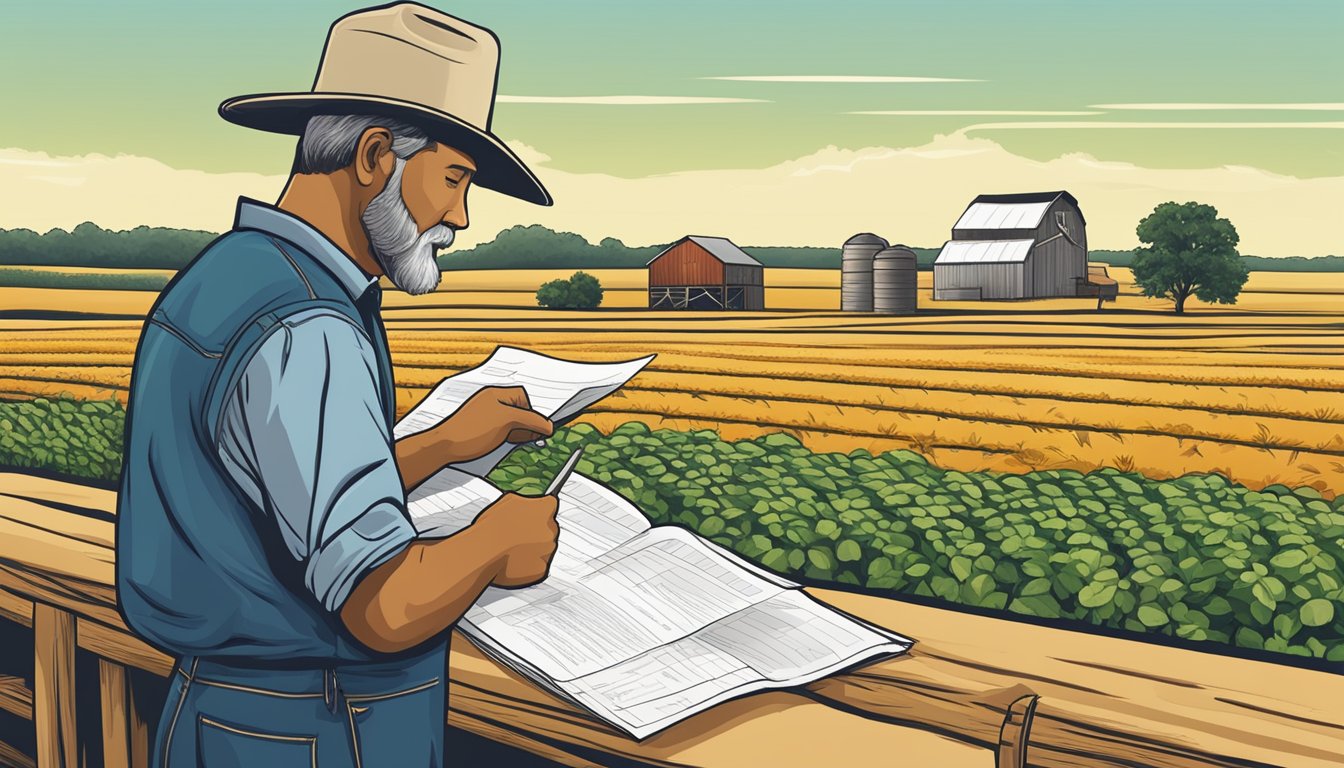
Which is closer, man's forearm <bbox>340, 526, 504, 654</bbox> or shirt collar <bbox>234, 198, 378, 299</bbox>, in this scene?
man's forearm <bbox>340, 526, 504, 654</bbox>

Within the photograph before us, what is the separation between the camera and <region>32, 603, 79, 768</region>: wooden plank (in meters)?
3.31

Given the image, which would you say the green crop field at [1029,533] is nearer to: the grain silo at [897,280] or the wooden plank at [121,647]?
the wooden plank at [121,647]

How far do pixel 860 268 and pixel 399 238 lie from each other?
80.1ft

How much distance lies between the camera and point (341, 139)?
1.49 meters

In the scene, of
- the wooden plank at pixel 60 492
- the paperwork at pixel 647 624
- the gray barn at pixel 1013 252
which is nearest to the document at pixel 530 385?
the paperwork at pixel 647 624

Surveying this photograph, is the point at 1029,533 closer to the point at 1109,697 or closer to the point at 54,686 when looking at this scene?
the point at 1109,697

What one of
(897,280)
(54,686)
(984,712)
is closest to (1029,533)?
(984,712)

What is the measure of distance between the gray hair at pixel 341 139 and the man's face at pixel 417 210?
19 millimetres

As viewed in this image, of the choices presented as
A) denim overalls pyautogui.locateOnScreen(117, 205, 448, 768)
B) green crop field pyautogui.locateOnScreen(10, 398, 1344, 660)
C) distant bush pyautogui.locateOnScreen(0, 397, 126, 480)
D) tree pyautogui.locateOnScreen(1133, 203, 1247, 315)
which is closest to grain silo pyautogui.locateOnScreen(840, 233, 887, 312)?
tree pyautogui.locateOnScreen(1133, 203, 1247, 315)

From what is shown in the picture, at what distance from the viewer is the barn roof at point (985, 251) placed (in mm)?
25891

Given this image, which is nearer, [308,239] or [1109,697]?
[308,239]

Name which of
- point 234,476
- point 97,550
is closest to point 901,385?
point 97,550

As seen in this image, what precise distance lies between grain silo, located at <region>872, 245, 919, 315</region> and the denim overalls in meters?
23.5

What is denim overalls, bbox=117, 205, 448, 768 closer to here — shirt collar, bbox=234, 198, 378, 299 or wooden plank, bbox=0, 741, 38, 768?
shirt collar, bbox=234, 198, 378, 299
